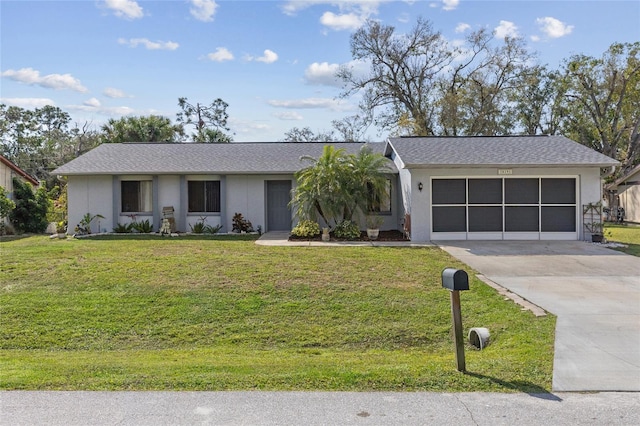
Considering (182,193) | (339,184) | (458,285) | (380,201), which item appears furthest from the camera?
(182,193)

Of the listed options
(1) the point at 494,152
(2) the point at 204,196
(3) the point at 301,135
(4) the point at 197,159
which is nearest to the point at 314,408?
(1) the point at 494,152

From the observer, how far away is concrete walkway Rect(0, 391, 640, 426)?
11.5 feet

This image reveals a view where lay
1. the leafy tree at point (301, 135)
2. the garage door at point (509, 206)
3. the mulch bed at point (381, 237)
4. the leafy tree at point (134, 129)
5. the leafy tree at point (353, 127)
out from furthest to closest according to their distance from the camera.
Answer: the leafy tree at point (301, 135) → the leafy tree at point (353, 127) → the leafy tree at point (134, 129) → the mulch bed at point (381, 237) → the garage door at point (509, 206)

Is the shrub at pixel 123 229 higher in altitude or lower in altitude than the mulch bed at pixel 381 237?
higher

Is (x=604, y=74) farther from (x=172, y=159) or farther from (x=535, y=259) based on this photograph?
(x=172, y=159)

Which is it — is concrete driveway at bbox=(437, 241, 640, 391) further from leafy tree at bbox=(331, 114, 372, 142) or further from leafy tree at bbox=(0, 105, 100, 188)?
leafy tree at bbox=(0, 105, 100, 188)

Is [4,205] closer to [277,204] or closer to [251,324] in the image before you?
[277,204]

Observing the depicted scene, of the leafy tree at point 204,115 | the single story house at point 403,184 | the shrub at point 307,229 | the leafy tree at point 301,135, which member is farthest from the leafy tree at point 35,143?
the shrub at point 307,229

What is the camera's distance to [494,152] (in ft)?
50.3

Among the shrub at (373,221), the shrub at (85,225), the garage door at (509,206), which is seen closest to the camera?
the garage door at (509,206)

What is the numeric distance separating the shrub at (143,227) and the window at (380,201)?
778 centimetres

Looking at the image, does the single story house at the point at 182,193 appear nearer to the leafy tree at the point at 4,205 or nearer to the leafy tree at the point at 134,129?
the leafy tree at the point at 4,205

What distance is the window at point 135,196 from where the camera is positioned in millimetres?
17500

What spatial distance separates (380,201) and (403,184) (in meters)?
1.05
